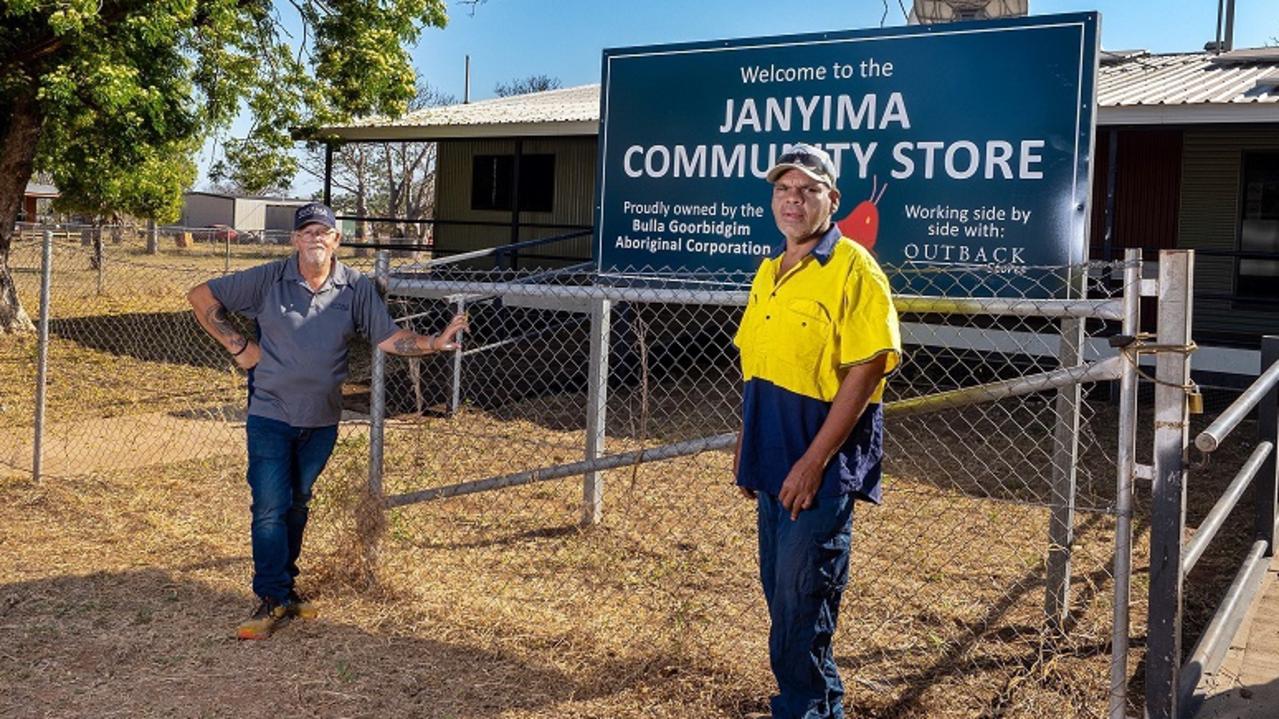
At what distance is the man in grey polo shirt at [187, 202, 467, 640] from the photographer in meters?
4.86

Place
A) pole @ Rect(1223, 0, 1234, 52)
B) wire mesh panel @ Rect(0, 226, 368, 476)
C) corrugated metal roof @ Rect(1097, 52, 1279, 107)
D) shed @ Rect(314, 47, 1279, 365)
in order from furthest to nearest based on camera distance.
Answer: pole @ Rect(1223, 0, 1234, 52) < shed @ Rect(314, 47, 1279, 365) < corrugated metal roof @ Rect(1097, 52, 1279, 107) < wire mesh panel @ Rect(0, 226, 368, 476)

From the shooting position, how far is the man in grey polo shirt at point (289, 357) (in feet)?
15.9

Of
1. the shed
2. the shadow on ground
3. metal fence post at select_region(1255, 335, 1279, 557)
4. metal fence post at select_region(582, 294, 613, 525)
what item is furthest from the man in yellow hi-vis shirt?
the shed

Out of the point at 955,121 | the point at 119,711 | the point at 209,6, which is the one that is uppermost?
the point at 209,6

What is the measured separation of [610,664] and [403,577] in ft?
4.78

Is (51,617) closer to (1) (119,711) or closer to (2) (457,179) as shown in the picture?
(1) (119,711)

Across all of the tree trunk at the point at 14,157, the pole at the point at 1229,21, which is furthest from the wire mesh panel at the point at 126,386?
the pole at the point at 1229,21

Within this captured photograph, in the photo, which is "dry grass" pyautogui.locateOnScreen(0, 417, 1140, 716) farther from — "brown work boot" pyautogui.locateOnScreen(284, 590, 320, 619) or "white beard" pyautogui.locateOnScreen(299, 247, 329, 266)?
"white beard" pyautogui.locateOnScreen(299, 247, 329, 266)

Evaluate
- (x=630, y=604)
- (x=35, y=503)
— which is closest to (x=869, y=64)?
(x=630, y=604)

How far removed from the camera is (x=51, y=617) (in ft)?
16.9

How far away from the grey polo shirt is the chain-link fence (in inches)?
18.3

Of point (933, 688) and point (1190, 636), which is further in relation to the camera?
point (1190, 636)

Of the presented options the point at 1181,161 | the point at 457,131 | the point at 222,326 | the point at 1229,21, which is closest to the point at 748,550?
the point at 222,326

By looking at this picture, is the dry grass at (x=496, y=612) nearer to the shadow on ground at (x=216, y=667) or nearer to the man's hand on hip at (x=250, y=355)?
the shadow on ground at (x=216, y=667)
